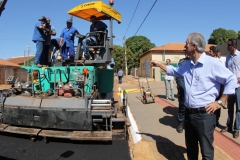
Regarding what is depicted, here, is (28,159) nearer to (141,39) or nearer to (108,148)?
(108,148)

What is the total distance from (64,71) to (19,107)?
1361 millimetres

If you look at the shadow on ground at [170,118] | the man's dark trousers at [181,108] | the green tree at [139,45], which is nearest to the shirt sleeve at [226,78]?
the man's dark trousers at [181,108]

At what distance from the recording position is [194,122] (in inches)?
111

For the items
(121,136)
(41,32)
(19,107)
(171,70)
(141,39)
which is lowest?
(121,136)

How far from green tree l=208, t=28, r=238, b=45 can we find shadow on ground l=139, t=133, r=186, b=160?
173ft

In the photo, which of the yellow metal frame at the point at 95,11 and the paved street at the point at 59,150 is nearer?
the paved street at the point at 59,150

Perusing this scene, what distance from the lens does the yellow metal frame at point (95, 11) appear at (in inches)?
224

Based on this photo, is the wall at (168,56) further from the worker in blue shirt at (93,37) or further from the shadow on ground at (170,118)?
the worker in blue shirt at (93,37)

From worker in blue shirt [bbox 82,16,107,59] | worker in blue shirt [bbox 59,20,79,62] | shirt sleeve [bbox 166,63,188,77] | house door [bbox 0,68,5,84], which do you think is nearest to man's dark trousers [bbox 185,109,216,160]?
shirt sleeve [bbox 166,63,188,77]

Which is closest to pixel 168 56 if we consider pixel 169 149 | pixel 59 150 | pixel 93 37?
pixel 93 37

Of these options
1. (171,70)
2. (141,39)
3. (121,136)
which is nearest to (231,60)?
(171,70)

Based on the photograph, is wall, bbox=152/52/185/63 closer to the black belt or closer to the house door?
the house door

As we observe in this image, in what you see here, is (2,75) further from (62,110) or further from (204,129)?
(204,129)

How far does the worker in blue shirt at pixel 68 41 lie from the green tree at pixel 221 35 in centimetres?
5168
